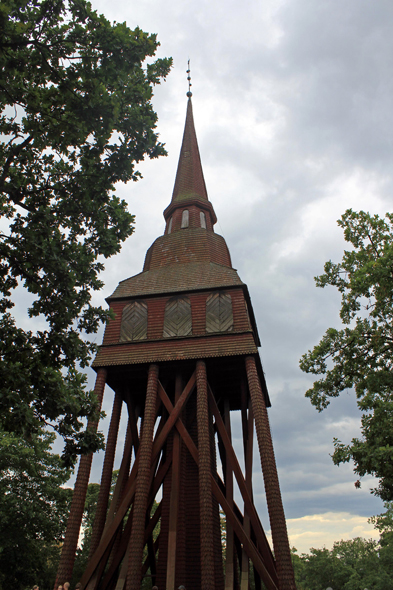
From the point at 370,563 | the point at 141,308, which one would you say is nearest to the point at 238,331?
the point at 141,308

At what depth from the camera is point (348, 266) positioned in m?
13.7

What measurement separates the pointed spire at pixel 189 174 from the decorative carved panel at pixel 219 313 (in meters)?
8.25

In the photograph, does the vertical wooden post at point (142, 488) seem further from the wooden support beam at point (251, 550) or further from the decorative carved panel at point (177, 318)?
the wooden support beam at point (251, 550)

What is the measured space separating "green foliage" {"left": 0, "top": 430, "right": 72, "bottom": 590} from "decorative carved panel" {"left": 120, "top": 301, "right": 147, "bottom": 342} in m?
7.65

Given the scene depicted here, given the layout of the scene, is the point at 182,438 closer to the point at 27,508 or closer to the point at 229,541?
the point at 229,541

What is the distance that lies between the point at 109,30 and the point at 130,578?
12.8 meters

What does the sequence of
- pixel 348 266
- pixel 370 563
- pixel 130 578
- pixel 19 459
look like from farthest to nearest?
pixel 370 563, pixel 19 459, pixel 348 266, pixel 130 578

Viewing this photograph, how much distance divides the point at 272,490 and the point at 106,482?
221 inches

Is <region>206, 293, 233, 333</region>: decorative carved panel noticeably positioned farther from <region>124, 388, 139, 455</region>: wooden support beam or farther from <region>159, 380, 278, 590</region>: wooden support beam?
<region>124, 388, 139, 455</region>: wooden support beam

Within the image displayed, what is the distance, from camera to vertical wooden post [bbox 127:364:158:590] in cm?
1098

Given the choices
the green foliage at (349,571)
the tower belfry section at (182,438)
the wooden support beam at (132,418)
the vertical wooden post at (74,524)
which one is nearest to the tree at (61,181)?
the vertical wooden post at (74,524)

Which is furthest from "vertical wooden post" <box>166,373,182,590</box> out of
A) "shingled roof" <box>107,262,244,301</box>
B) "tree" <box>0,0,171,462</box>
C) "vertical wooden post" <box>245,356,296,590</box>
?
A: "tree" <box>0,0,171,462</box>

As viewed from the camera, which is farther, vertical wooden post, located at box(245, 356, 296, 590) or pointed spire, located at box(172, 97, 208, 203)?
pointed spire, located at box(172, 97, 208, 203)

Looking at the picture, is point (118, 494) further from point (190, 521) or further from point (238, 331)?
point (238, 331)
